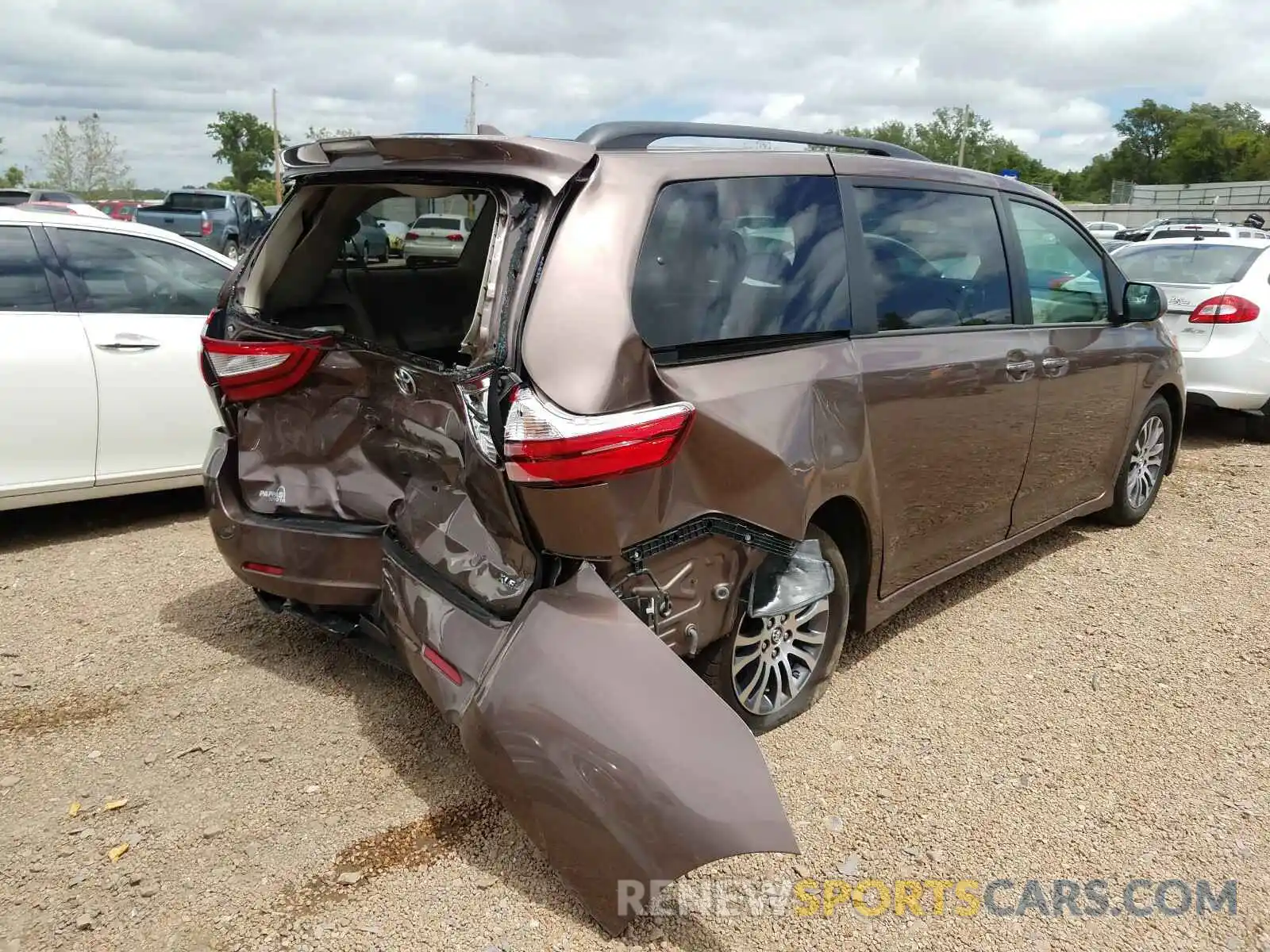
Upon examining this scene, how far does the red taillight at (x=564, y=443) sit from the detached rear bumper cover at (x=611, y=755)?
288 millimetres

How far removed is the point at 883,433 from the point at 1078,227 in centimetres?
207

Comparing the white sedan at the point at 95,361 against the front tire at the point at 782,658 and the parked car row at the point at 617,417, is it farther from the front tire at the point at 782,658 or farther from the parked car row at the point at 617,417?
the front tire at the point at 782,658

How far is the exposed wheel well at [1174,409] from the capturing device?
210 inches

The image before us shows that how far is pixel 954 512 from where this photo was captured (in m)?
3.75

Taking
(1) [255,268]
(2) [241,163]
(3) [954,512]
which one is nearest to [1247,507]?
(3) [954,512]

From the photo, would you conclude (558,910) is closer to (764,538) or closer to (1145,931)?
(764,538)

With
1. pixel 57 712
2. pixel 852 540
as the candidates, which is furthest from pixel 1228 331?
pixel 57 712

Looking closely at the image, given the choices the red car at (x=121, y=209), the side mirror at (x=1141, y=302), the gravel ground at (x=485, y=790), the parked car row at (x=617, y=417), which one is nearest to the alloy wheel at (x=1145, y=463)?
the parked car row at (x=617, y=417)

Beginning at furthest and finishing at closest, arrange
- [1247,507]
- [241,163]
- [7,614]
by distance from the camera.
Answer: [241,163] → [1247,507] → [7,614]

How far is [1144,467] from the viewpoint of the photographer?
5.39m

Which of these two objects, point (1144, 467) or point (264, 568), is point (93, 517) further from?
point (1144, 467)

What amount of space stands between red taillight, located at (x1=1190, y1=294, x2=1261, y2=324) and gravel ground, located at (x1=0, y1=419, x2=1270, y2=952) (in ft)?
10.8

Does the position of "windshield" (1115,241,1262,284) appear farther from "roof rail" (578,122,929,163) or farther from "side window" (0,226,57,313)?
"side window" (0,226,57,313)

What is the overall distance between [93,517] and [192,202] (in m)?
16.3
